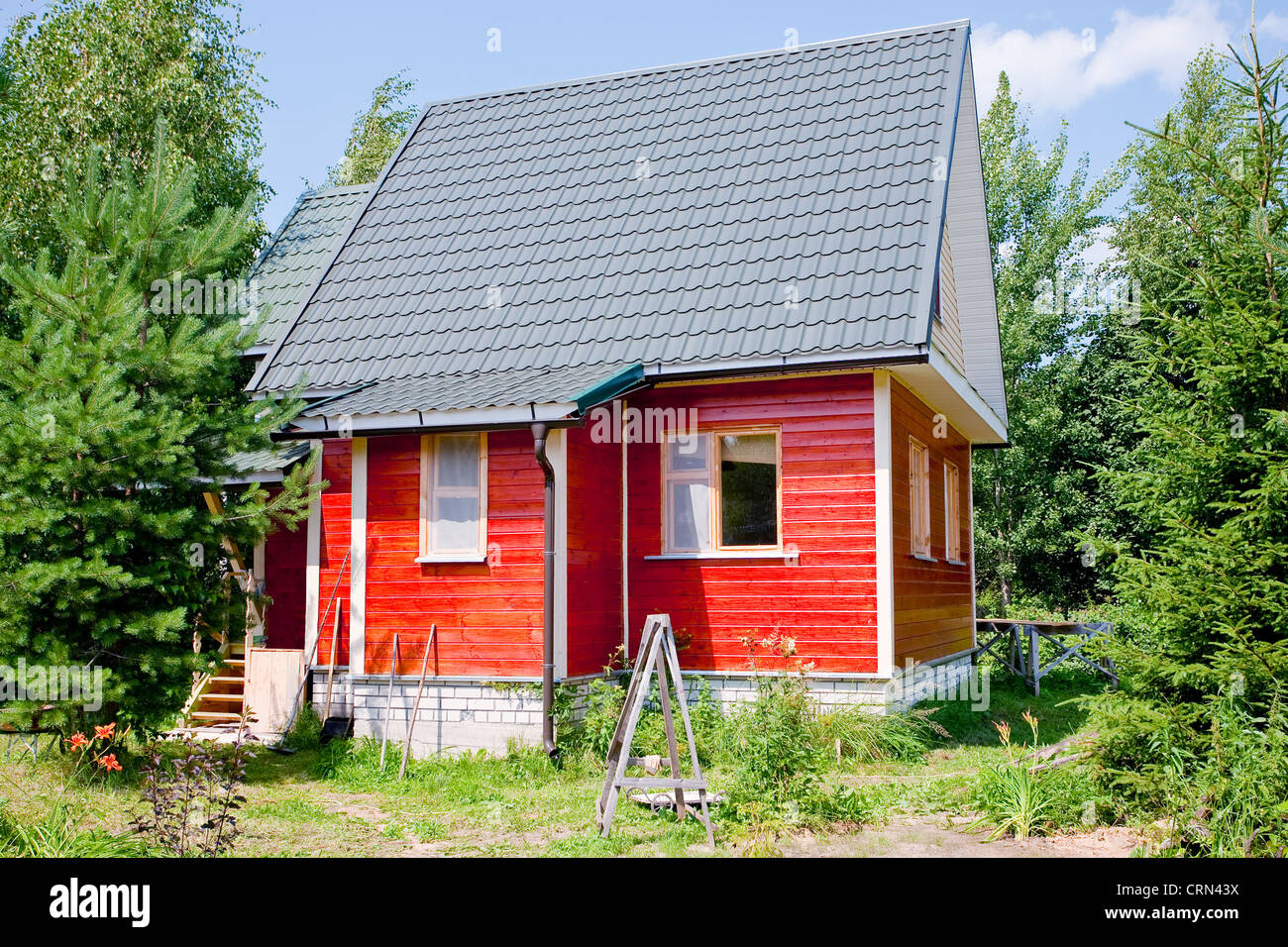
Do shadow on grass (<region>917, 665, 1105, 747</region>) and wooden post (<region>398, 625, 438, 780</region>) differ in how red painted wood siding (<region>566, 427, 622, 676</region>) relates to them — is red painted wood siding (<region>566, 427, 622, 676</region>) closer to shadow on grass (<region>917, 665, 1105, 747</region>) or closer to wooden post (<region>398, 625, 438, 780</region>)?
wooden post (<region>398, 625, 438, 780</region>)

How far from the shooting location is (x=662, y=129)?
15539 millimetres

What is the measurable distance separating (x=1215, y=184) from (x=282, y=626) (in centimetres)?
1150

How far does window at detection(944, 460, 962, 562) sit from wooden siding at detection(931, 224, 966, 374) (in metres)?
1.55

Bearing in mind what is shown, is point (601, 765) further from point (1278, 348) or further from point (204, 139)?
point (204, 139)

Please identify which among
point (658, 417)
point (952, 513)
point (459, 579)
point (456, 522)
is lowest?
point (459, 579)

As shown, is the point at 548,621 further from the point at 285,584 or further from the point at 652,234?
the point at 652,234

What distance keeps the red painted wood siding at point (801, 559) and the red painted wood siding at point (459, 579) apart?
1538mm

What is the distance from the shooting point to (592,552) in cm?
1183

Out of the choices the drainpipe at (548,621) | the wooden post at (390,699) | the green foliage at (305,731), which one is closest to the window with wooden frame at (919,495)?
the drainpipe at (548,621)

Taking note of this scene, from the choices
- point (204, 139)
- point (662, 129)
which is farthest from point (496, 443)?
point (204, 139)

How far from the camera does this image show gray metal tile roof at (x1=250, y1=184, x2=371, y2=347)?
1653cm

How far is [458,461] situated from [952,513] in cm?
813

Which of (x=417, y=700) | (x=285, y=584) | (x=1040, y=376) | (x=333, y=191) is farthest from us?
(x=1040, y=376)

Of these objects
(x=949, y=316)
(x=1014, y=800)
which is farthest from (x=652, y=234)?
(x=1014, y=800)
